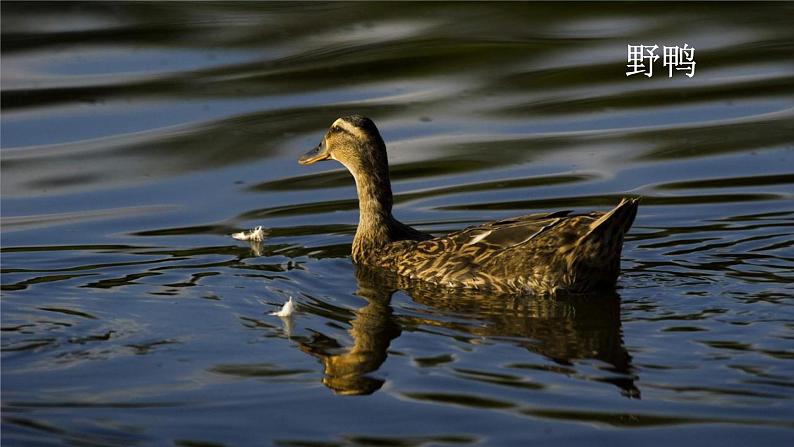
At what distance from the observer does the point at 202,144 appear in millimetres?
14695

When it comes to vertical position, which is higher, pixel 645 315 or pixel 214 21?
pixel 214 21

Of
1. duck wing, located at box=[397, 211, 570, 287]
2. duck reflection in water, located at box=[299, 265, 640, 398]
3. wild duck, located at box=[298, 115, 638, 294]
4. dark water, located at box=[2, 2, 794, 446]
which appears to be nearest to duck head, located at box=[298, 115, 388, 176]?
wild duck, located at box=[298, 115, 638, 294]

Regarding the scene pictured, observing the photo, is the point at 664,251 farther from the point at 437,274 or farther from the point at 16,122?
the point at 16,122

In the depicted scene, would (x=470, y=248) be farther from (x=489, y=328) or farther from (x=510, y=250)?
(x=489, y=328)

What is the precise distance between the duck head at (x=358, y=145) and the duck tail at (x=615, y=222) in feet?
7.57

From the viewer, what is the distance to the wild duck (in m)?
10.0

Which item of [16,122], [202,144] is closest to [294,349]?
[202,144]

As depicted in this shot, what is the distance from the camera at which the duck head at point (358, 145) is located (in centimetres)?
1178

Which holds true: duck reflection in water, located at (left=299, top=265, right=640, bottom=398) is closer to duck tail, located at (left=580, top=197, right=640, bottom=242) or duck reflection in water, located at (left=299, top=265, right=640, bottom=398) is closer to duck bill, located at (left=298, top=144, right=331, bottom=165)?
duck tail, located at (left=580, top=197, right=640, bottom=242)

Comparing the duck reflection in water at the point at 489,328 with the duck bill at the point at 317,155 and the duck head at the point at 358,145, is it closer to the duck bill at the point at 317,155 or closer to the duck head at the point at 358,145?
the duck head at the point at 358,145

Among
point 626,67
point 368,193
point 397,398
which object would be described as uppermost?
point 626,67

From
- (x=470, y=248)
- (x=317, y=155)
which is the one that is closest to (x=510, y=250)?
(x=470, y=248)

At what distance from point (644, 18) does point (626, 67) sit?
4.94 feet

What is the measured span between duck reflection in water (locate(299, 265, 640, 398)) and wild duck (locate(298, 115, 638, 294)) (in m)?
0.11
